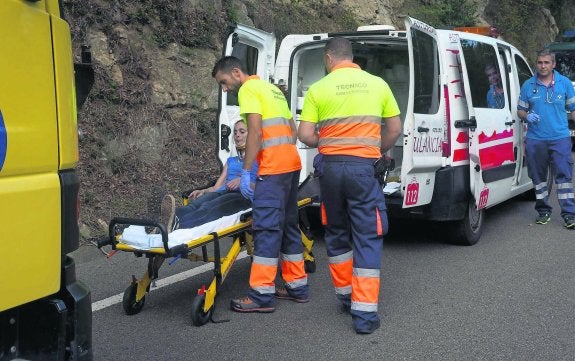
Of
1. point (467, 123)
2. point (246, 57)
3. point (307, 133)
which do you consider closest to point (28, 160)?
point (307, 133)

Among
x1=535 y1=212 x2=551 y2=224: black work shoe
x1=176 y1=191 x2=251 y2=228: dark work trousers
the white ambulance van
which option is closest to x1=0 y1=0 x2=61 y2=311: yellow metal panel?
x1=176 y1=191 x2=251 y2=228: dark work trousers

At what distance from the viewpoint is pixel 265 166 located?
4.81 m

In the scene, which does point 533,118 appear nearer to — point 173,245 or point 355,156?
point 355,156

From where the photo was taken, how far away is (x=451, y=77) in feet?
20.1

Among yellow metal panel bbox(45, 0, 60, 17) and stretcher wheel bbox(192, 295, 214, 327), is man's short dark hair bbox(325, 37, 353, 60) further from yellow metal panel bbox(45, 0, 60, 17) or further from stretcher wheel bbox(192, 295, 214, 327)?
yellow metal panel bbox(45, 0, 60, 17)

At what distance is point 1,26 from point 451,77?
457 centimetres

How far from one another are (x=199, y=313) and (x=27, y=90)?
2.48 meters

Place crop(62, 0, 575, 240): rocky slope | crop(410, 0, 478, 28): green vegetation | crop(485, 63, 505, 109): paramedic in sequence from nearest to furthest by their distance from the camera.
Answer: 1. crop(485, 63, 505, 109): paramedic
2. crop(62, 0, 575, 240): rocky slope
3. crop(410, 0, 478, 28): green vegetation

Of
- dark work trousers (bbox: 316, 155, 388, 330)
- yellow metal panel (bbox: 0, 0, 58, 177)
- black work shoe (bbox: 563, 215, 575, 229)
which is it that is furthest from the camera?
black work shoe (bbox: 563, 215, 575, 229)

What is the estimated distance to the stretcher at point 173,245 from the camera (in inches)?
171

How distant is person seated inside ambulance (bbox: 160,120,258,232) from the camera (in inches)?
182

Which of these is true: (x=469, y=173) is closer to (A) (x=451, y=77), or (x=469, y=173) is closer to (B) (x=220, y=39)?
(A) (x=451, y=77)

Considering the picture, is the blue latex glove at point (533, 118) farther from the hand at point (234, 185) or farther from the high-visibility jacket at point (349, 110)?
the hand at point (234, 185)

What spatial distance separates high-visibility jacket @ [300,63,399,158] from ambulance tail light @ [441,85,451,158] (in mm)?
1613
